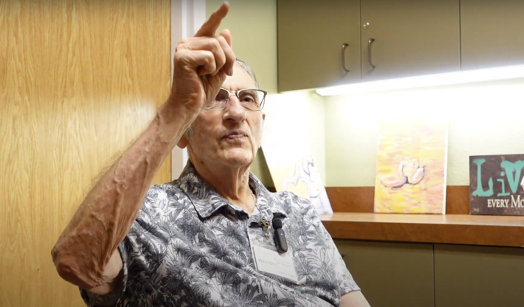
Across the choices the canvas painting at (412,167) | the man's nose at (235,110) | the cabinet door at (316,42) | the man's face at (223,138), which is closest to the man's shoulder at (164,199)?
the man's face at (223,138)

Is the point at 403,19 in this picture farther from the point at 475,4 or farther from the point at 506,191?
the point at 506,191

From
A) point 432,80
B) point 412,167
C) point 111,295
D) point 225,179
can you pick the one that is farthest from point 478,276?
point 111,295

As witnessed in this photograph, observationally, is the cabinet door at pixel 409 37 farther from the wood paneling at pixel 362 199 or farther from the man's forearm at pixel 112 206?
the man's forearm at pixel 112 206

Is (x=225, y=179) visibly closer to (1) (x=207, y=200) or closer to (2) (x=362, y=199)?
(1) (x=207, y=200)

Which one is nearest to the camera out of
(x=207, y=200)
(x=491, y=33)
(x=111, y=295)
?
(x=111, y=295)

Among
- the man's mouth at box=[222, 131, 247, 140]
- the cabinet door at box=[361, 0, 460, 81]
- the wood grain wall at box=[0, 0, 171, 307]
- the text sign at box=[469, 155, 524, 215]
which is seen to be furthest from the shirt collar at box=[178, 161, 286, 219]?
the text sign at box=[469, 155, 524, 215]

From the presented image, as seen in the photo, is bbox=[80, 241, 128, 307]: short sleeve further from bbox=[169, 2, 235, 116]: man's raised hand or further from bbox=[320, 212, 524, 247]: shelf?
bbox=[320, 212, 524, 247]: shelf

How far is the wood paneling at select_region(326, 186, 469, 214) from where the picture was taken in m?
2.38

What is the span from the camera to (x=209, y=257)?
983 millimetres

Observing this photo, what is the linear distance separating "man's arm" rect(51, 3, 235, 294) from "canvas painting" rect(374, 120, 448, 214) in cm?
187

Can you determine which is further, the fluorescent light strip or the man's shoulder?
the fluorescent light strip

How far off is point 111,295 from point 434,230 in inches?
54.7

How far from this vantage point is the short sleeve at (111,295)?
0.85 metres

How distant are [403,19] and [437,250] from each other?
1079mm
